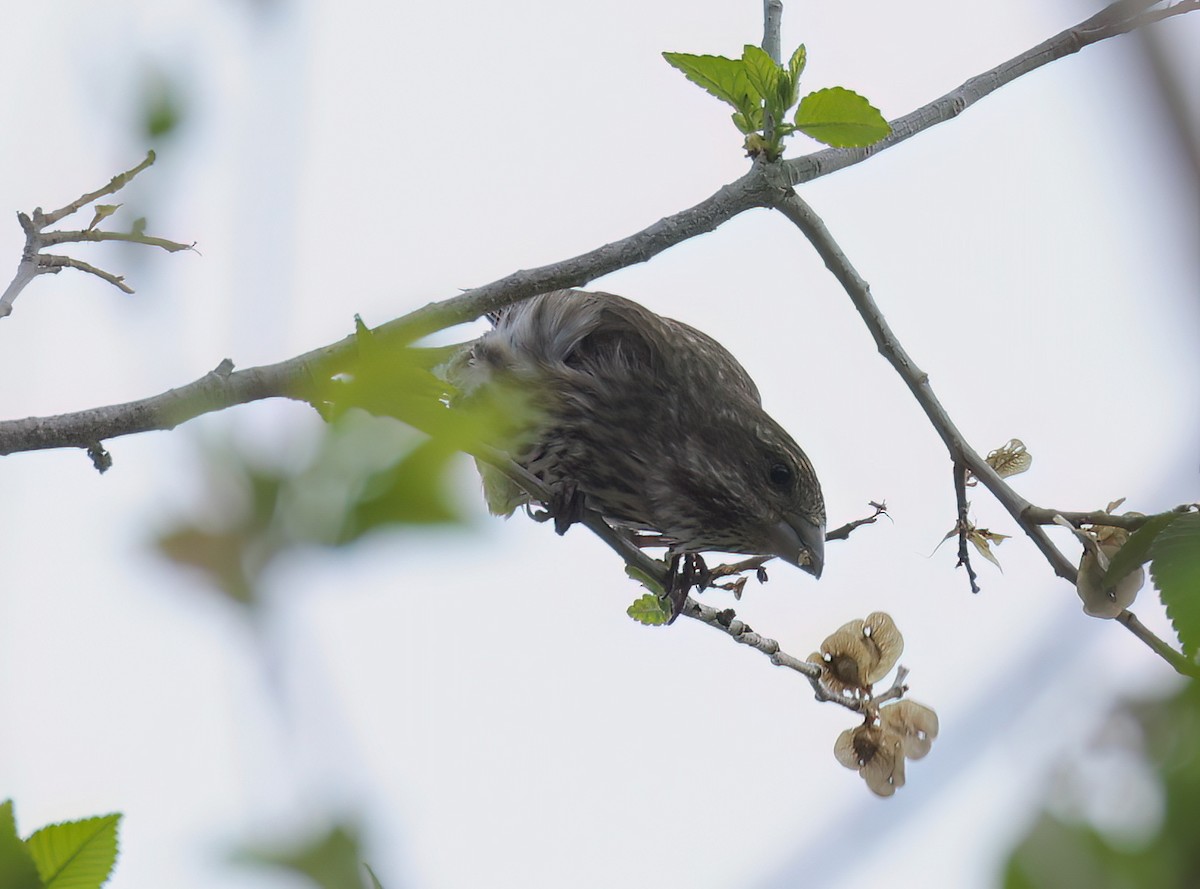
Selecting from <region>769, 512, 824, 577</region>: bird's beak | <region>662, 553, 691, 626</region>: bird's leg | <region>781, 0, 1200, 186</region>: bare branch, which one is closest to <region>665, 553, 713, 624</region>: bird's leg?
<region>662, 553, 691, 626</region>: bird's leg

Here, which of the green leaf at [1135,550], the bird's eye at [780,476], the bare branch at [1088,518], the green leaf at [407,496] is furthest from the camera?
the bird's eye at [780,476]

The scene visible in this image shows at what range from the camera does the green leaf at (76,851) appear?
1357mm

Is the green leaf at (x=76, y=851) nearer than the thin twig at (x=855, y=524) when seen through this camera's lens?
Yes

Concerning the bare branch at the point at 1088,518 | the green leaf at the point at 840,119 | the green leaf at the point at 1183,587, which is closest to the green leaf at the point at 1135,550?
the bare branch at the point at 1088,518

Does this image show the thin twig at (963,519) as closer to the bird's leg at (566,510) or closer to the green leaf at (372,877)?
the bird's leg at (566,510)

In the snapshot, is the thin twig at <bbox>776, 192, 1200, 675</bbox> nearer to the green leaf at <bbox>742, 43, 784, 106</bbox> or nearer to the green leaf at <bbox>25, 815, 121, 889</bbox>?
the green leaf at <bbox>742, 43, 784, 106</bbox>

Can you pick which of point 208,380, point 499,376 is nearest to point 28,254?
point 208,380

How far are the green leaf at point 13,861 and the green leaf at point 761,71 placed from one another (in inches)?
87.7

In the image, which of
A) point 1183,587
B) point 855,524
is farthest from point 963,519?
point 1183,587

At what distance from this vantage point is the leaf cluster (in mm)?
2844

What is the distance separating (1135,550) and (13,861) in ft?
6.45

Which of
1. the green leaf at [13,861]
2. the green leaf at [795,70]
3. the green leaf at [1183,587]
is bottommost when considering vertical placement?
the green leaf at [1183,587]

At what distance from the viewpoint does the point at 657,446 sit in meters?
4.31

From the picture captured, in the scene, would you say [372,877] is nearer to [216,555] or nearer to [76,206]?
[216,555]
